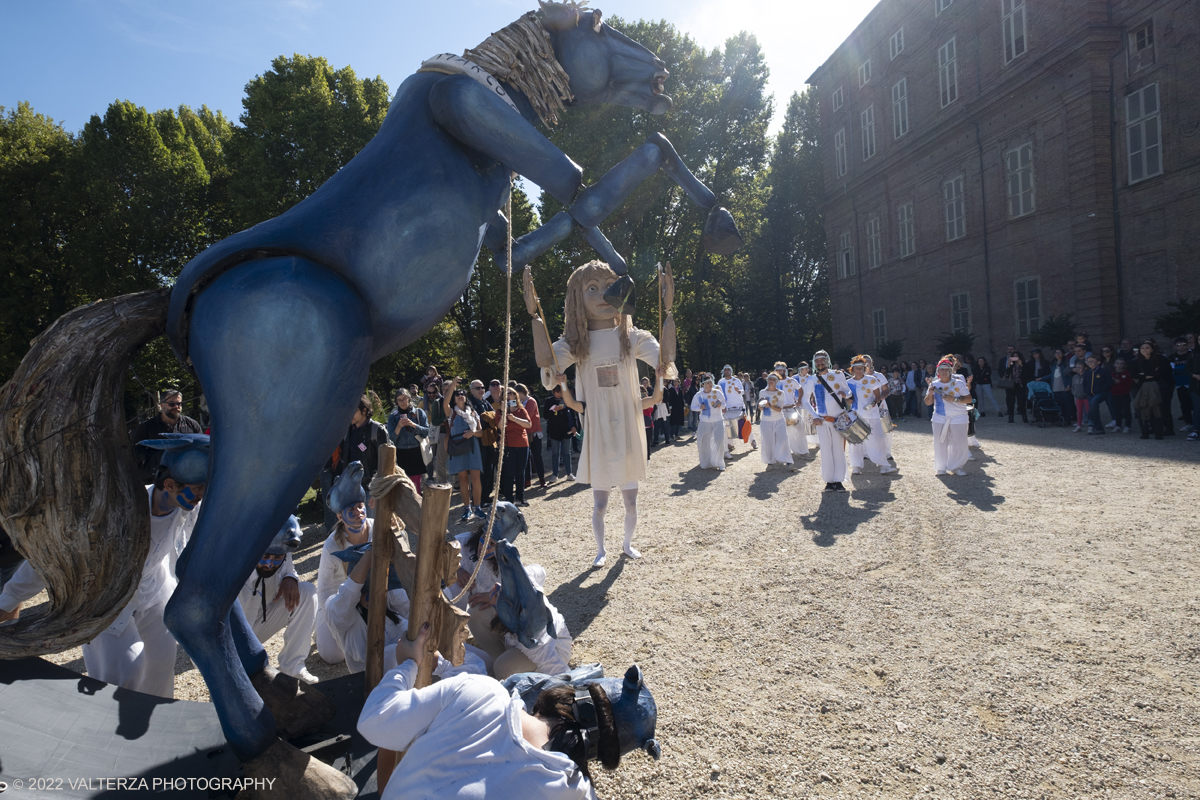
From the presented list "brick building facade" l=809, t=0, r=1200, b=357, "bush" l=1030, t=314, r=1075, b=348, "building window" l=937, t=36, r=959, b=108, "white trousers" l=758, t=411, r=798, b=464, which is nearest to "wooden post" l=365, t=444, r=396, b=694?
"white trousers" l=758, t=411, r=798, b=464

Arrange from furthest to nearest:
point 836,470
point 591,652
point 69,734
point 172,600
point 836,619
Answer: point 836,470
point 836,619
point 591,652
point 69,734
point 172,600

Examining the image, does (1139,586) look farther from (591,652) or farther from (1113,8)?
(1113,8)

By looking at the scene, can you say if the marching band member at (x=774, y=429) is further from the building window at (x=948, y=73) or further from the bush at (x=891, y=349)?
the building window at (x=948, y=73)

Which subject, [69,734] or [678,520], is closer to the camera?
[69,734]

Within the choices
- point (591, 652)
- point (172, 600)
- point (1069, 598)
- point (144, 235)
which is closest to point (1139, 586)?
point (1069, 598)

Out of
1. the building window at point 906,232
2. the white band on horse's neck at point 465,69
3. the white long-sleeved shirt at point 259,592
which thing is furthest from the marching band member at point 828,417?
the building window at point 906,232

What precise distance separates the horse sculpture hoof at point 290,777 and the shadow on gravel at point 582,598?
2437mm

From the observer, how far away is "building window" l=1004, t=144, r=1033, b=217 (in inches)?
688

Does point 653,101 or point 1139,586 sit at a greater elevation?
point 653,101

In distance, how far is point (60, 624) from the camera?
1644mm

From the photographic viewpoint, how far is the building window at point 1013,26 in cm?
1727

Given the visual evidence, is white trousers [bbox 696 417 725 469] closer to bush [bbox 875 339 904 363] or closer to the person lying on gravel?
the person lying on gravel

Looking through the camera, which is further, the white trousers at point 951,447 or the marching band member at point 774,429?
the marching band member at point 774,429

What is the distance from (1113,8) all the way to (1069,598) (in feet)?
57.3
